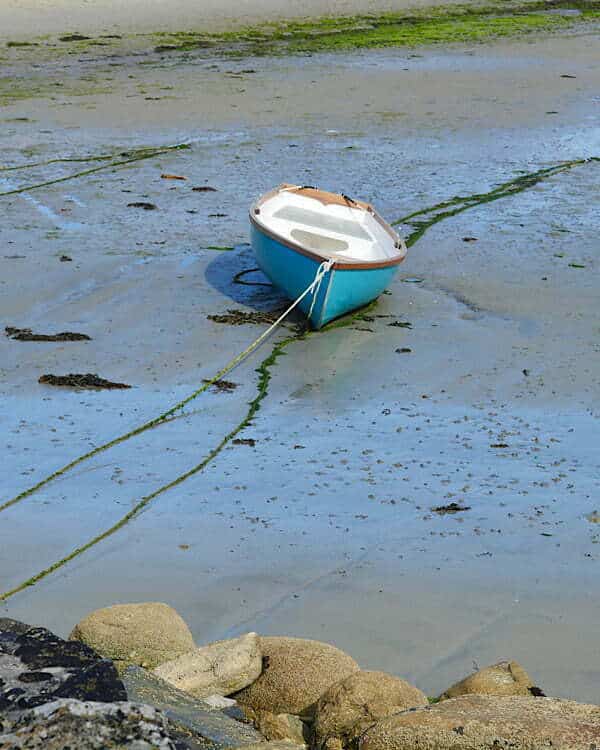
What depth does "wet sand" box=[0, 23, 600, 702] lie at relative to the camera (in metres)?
6.15

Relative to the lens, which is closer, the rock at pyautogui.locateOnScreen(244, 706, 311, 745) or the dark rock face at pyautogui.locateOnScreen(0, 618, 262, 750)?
the dark rock face at pyautogui.locateOnScreen(0, 618, 262, 750)

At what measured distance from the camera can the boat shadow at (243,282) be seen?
38.7 feet

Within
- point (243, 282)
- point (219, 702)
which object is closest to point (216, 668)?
point (219, 702)

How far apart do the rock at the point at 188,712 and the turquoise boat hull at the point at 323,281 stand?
6.59 metres

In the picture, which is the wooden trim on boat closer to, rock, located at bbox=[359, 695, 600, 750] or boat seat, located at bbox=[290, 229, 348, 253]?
boat seat, located at bbox=[290, 229, 348, 253]

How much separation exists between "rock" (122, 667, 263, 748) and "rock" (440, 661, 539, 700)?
3.37ft

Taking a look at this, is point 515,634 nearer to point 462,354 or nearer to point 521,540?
point 521,540

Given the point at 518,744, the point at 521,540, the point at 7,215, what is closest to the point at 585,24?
the point at 7,215

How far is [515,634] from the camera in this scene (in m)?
5.86

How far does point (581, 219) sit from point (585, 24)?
74.1 feet

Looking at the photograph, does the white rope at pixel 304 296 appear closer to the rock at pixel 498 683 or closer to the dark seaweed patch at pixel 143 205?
the dark seaweed patch at pixel 143 205

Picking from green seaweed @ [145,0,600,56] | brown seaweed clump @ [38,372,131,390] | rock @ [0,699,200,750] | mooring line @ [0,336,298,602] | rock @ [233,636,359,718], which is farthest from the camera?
green seaweed @ [145,0,600,56]

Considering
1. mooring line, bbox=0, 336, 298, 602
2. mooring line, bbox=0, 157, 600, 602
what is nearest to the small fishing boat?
mooring line, bbox=0, 157, 600, 602

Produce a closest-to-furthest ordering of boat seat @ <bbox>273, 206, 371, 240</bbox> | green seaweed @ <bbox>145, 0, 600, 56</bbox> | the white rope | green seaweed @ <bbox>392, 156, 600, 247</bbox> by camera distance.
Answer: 1. the white rope
2. boat seat @ <bbox>273, 206, 371, 240</bbox>
3. green seaweed @ <bbox>392, 156, 600, 247</bbox>
4. green seaweed @ <bbox>145, 0, 600, 56</bbox>
